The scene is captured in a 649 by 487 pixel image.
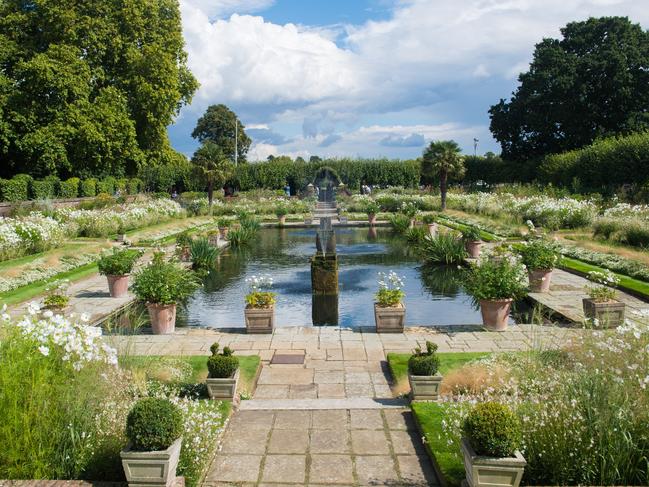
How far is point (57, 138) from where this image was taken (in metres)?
30.5

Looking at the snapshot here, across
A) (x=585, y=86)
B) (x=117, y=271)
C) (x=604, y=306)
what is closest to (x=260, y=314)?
(x=117, y=271)

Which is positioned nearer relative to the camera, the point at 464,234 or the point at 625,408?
the point at 625,408

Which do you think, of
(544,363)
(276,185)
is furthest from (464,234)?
(276,185)

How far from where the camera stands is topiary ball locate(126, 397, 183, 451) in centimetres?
398

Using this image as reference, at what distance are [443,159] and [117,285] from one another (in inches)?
959

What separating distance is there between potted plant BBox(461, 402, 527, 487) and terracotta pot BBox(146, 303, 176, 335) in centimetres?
655

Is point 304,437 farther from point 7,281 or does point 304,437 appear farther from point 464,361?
point 7,281

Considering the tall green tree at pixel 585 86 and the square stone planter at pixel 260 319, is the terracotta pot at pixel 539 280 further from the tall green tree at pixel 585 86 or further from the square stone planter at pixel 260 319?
the tall green tree at pixel 585 86

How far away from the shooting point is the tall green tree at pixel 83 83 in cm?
3044

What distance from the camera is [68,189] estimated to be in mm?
31891

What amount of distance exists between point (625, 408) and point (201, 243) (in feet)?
44.4

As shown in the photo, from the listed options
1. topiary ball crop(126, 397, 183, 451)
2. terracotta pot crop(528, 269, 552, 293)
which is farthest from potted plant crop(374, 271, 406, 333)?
topiary ball crop(126, 397, 183, 451)

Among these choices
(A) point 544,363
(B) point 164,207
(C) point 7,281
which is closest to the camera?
(A) point 544,363

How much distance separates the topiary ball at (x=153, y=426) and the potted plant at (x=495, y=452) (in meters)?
2.23
